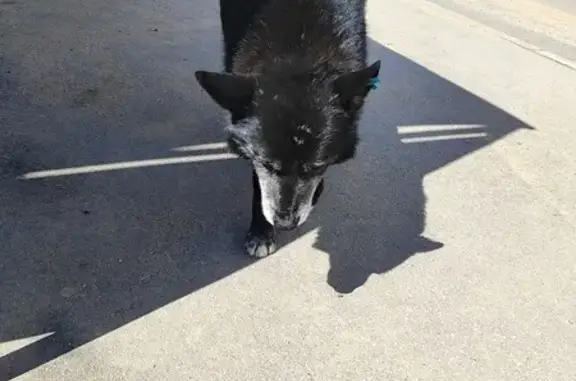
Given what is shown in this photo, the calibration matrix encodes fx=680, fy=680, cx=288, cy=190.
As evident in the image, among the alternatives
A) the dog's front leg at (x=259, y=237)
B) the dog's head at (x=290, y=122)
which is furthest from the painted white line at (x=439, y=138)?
the dog's head at (x=290, y=122)

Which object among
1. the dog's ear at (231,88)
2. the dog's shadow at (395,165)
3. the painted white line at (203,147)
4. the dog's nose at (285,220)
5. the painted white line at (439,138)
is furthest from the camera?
the painted white line at (439,138)

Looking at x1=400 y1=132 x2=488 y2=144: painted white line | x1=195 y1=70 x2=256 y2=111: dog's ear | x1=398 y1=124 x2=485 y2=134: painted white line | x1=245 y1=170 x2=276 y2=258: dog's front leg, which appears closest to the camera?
x1=195 y1=70 x2=256 y2=111: dog's ear

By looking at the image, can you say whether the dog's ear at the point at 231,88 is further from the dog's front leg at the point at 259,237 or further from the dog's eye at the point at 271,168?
the dog's front leg at the point at 259,237

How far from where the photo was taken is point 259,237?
2998 millimetres

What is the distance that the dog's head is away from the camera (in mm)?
2467

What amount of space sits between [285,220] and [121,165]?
1.26 m

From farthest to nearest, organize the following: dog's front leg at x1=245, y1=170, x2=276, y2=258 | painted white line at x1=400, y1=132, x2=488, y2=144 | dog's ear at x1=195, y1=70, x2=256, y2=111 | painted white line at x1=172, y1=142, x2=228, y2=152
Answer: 1. painted white line at x1=400, y1=132, x2=488, y2=144
2. painted white line at x1=172, y1=142, x2=228, y2=152
3. dog's front leg at x1=245, y1=170, x2=276, y2=258
4. dog's ear at x1=195, y1=70, x2=256, y2=111

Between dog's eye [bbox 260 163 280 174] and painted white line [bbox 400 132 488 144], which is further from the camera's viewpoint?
painted white line [bbox 400 132 488 144]

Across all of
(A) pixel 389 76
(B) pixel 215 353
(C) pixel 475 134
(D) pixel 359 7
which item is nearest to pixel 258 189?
(B) pixel 215 353

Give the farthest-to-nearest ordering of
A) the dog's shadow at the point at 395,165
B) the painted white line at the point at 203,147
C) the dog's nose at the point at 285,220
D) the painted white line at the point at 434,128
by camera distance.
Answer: the painted white line at the point at 434,128 → the painted white line at the point at 203,147 → the dog's shadow at the point at 395,165 → the dog's nose at the point at 285,220

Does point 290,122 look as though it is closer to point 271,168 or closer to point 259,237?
point 271,168

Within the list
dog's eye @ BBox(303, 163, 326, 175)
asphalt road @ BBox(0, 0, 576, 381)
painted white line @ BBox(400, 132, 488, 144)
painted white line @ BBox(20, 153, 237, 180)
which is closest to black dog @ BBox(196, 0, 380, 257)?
dog's eye @ BBox(303, 163, 326, 175)

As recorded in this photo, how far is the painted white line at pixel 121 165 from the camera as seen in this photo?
11.2 feet

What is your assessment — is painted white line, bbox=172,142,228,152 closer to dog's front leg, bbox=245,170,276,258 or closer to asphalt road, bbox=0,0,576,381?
asphalt road, bbox=0,0,576,381
